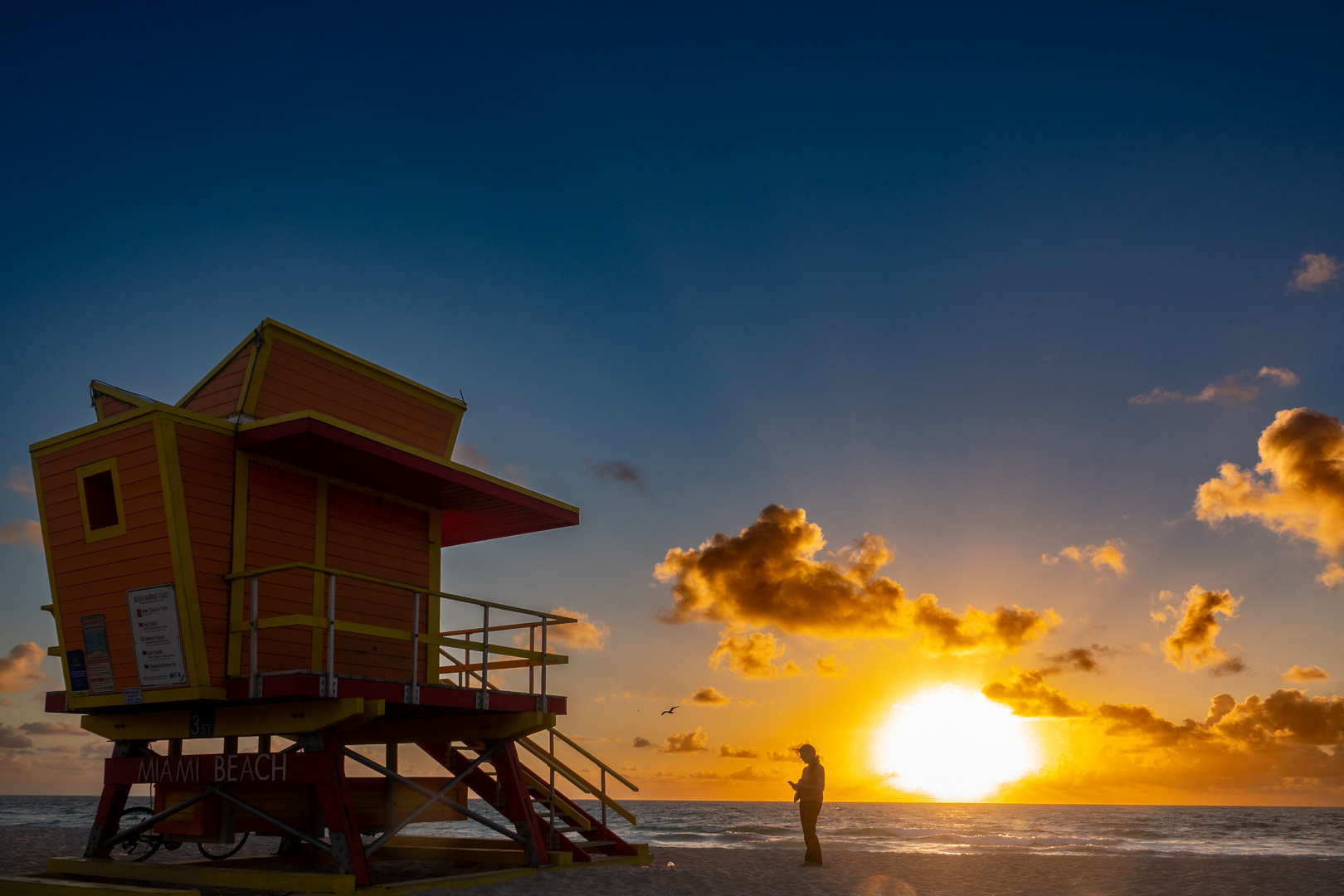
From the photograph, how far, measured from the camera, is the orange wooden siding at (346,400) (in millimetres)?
13609

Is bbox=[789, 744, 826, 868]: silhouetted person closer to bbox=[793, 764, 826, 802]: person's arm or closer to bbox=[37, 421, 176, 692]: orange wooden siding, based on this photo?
bbox=[793, 764, 826, 802]: person's arm

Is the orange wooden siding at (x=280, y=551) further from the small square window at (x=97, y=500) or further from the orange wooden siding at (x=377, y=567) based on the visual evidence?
the small square window at (x=97, y=500)

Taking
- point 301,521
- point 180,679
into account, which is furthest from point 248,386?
point 180,679

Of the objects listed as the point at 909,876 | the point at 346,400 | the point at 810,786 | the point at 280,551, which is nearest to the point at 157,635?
the point at 280,551

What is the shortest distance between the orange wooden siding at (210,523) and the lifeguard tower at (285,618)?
0.08ft

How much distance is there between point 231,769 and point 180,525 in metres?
3.06

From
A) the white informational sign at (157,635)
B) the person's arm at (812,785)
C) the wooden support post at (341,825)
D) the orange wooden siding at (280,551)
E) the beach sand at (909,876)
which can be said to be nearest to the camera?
the wooden support post at (341,825)

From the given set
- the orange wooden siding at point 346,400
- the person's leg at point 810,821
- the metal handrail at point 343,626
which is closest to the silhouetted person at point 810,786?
the person's leg at point 810,821

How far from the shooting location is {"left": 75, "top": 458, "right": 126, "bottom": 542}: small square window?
12633mm

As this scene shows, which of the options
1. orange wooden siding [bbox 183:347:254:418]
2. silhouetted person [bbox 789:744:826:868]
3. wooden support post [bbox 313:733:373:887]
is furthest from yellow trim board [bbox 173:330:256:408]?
silhouetted person [bbox 789:744:826:868]

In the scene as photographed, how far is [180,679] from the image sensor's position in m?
11.8

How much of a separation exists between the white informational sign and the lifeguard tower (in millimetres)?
33

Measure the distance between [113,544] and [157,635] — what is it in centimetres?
138

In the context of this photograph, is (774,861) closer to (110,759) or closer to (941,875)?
(941,875)
